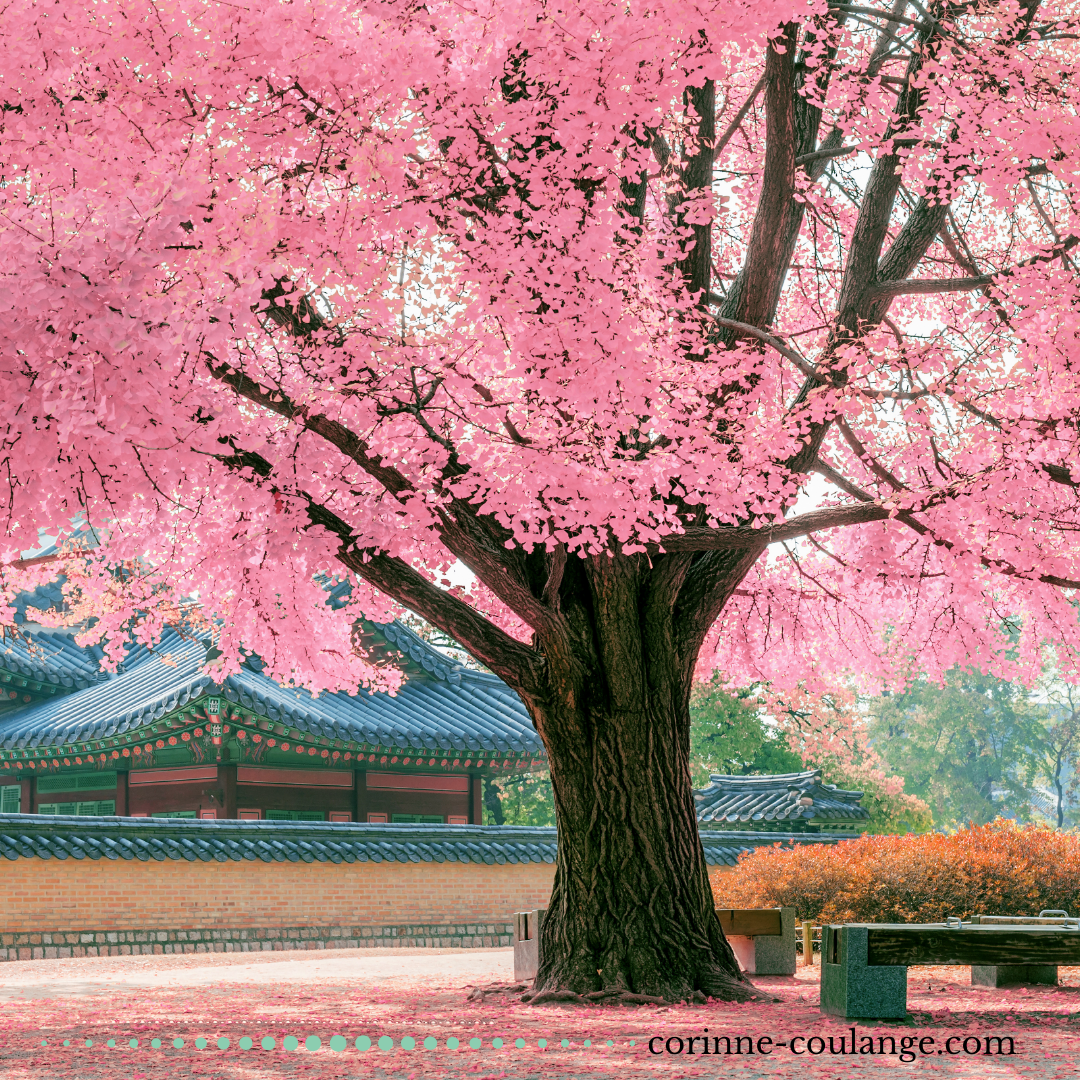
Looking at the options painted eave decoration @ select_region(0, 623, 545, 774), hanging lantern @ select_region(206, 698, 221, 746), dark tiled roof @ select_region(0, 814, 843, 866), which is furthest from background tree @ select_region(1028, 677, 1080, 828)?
hanging lantern @ select_region(206, 698, 221, 746)

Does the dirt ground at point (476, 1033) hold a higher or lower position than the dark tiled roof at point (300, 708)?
lower

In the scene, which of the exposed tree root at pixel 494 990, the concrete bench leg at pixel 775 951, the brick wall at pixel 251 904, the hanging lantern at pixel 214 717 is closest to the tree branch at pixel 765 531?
the exposed tree root at pixel 494 990

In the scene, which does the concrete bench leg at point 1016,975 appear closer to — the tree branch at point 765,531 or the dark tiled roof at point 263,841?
the tree branch at point 765,531

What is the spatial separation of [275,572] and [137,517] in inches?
88.9

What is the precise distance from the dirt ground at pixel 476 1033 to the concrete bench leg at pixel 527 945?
0.77ft

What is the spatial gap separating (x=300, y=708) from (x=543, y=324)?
1130cm

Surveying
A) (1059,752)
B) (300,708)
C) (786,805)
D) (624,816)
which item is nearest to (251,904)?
(300,708)

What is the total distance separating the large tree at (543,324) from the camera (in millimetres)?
6461

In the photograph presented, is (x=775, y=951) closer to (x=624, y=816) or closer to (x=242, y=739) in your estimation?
(x=624, y=816)

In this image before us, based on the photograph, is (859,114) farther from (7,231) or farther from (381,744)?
(381,744)

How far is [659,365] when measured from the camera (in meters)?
8.85

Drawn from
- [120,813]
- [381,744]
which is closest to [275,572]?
[381,744]

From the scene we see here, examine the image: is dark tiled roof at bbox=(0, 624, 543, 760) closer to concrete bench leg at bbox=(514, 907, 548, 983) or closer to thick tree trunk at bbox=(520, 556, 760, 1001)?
concrete bench leg at bbox=(514, 907, 548, 983)

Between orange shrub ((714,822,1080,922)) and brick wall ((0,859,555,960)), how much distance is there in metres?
6.26
